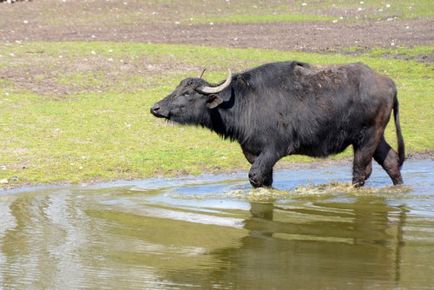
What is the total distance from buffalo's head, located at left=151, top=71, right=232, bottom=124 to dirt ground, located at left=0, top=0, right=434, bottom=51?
1030cm

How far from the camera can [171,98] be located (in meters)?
11.8

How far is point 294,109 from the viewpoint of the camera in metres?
11.5

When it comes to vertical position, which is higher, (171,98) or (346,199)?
(171,98)

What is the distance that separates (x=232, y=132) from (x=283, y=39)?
1137 cm

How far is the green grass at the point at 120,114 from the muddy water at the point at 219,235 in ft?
3.00

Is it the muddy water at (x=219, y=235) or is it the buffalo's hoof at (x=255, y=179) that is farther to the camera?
the buffalo's hoof at (x=255, y=179)

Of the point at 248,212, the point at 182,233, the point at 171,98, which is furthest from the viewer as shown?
the point at 171,98

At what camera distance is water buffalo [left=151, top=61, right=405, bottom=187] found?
11.4 metres

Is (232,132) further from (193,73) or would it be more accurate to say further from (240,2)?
(240,2)

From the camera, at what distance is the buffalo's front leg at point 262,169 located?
11.2 m

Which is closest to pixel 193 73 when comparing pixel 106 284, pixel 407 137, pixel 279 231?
pixel 407 137

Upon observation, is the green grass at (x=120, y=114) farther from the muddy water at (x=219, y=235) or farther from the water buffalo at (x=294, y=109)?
the water buffalo at (x=294, y=109)

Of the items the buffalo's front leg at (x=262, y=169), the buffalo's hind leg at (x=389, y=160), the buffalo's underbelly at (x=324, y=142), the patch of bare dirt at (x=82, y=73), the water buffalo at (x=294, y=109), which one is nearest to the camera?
the buffalo's front leg at (x=262, y=169)

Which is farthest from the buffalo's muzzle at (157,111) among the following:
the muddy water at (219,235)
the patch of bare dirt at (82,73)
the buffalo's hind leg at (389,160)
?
the patch of bare dirt at (82,73)
